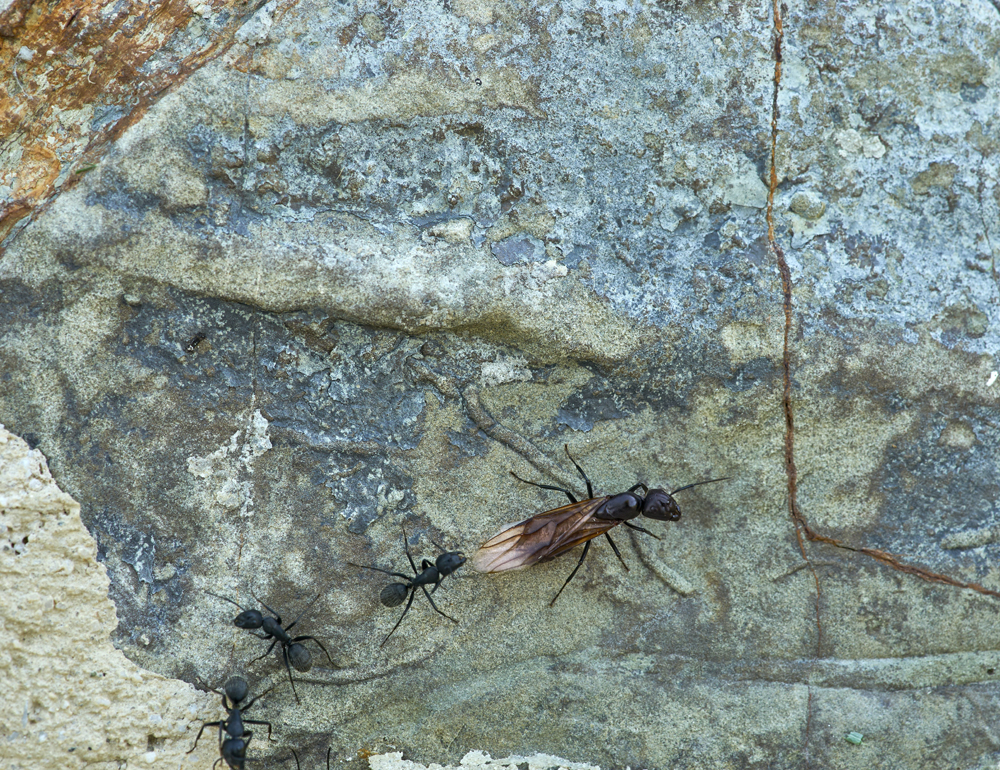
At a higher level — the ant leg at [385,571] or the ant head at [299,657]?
the ant leg at [385,571]

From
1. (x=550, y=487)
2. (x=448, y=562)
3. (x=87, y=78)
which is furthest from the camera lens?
(x=550, y=487)

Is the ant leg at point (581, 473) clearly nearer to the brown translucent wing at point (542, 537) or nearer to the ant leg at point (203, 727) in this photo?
the brown translucent wing at point (542, 537)

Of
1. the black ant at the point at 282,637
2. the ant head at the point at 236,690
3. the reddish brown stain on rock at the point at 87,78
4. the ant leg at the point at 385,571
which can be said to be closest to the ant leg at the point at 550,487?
the ant leg at the point at 385,571

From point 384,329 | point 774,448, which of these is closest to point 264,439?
point 384,329

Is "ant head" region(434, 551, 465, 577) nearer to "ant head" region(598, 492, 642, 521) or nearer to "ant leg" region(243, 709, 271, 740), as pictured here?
"ant head" region(598, 492, 642, 521)

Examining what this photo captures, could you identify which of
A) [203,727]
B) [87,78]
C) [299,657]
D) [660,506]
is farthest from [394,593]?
[87,78]

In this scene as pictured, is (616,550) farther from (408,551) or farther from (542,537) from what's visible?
(408,551)
